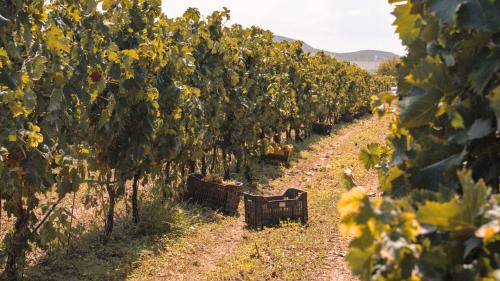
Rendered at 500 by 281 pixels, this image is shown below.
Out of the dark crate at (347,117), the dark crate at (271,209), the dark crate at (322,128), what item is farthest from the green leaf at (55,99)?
the dark crate at (347,117)

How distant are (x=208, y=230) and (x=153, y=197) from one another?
191 cm

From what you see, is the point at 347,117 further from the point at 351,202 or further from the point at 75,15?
the point at 351,202

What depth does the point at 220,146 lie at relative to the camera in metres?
13.3

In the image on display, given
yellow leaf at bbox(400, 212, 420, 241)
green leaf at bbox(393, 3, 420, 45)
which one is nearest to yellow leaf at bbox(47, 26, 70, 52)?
green leaf at bbox(393, 3, 420, 45)

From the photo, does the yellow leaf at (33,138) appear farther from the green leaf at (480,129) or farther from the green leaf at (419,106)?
the green leaf at (480,129)

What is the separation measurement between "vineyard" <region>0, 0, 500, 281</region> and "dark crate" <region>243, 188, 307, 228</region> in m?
0.33

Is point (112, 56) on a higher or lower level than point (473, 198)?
higher

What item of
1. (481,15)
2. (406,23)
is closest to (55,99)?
(406,23)

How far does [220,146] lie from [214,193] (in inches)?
109

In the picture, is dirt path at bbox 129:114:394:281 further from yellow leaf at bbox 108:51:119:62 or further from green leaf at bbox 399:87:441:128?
green leaf at bbox 399:87:441:128

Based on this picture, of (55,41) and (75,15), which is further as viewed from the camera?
(75,15)

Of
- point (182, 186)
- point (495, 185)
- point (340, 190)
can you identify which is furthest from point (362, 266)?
point (340, 190)

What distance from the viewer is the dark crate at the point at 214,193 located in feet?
34.6

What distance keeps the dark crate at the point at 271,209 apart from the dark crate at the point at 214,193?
82 cm
